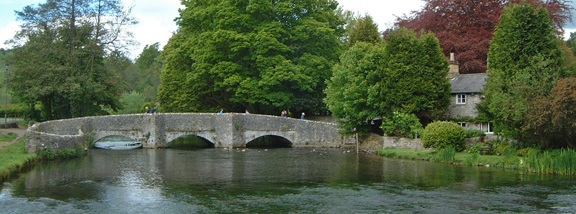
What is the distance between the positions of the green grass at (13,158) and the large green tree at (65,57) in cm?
1157

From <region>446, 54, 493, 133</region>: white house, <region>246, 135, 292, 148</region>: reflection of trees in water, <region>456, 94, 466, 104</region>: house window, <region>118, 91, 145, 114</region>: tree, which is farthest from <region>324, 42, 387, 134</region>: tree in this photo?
<region>118, 91, 145, 114</region>: tree

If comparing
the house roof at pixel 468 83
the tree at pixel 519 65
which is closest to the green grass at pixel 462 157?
the tree at pixel 519 65

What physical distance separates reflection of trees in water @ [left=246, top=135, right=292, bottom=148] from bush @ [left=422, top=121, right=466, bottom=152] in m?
12.5

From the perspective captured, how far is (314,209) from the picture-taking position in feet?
59.3

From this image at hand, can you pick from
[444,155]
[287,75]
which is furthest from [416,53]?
[287,75]

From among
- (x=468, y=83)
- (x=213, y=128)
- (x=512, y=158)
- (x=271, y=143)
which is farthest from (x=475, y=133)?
(x=213, y=128)

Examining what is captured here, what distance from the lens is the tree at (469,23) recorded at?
41219mm

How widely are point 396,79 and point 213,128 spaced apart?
42.9ft

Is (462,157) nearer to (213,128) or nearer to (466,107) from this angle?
(466,107)

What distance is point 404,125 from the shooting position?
3312cm

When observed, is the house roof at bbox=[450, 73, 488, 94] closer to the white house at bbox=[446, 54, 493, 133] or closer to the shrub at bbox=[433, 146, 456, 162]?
the white house at bbox=[446, 54, 493, 133]

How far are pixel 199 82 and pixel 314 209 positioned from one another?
91.7 ft

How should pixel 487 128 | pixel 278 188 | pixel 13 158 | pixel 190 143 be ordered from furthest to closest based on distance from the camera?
pixel 190 143 < pixel 487 128 < pixel 13 158 < pixel 278 188

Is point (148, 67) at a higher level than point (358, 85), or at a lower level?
higher
